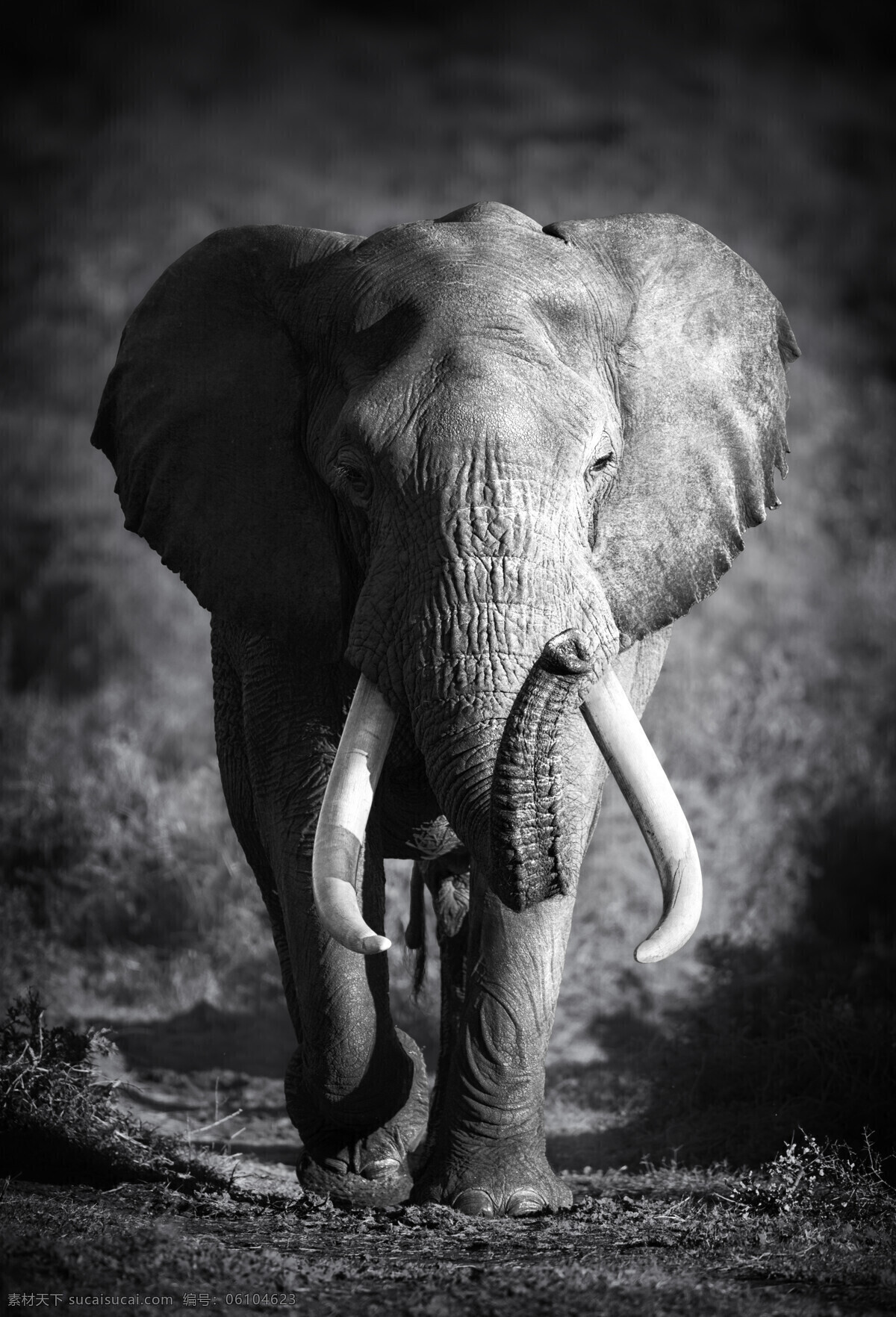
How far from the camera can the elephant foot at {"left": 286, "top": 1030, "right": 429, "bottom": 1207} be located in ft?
15.2

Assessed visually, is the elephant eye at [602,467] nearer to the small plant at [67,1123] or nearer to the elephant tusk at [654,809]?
the elephant tusk at [654,809]

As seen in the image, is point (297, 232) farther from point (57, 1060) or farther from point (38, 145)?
point (38, 145)

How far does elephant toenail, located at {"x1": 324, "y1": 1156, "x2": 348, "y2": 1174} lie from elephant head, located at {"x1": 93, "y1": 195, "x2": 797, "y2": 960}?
1.11 metres

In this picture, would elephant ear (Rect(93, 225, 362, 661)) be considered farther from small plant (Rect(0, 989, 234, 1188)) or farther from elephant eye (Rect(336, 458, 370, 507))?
small plant (Rect(0, 989, 234, 1188))

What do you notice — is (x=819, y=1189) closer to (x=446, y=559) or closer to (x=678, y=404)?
(x=446, y=559)

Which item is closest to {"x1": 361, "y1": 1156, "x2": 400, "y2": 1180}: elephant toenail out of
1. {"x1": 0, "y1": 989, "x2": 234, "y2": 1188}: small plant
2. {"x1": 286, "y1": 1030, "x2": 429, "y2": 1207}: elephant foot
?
{"x1": 286, "y1": 1030, "x2": 429, "y2": 1207}: elephant foot

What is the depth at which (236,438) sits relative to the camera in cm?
479

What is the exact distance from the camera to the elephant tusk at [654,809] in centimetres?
374

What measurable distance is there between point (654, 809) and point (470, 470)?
0.88 metres

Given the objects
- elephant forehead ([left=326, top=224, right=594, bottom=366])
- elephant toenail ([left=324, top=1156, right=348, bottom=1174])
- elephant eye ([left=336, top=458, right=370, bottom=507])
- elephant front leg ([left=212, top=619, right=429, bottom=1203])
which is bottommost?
elephant toenail ([left=324, top=1156, right=348, bottom=1174])

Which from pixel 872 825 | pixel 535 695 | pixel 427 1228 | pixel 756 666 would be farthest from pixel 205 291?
pixel 756 666

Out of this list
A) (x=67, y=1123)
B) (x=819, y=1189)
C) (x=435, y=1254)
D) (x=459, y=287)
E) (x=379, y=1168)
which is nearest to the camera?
(x=435, y=1254)

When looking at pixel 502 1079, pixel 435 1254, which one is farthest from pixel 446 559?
pixel 435 1254

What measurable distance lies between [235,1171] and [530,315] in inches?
114
